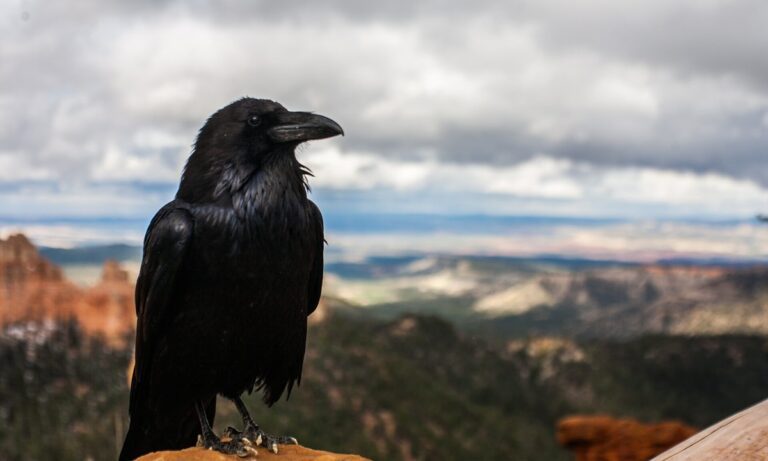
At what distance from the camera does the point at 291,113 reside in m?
6.40

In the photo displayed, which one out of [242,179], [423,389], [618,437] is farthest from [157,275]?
[423,389]

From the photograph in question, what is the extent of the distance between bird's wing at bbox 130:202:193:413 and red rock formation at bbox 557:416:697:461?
1302cm

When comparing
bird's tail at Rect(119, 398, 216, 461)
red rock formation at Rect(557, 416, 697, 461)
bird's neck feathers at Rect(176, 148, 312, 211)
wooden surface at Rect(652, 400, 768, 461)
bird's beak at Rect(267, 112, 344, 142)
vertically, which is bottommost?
red rock formation at Rect(557, 416, 697, 461)

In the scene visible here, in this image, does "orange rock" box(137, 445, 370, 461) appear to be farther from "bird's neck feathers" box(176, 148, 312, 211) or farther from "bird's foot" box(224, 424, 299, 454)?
"bird's neck feathers" box(176, 148, 312, 211)

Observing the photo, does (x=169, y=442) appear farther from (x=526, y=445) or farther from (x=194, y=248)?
(x=526, y=445)

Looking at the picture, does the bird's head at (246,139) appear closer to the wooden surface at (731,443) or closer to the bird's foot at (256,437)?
the bird's foot at (256,437)

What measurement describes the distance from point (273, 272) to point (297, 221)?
1.51 ft

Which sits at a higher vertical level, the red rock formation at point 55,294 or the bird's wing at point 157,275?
the bird's wing at point 157,275

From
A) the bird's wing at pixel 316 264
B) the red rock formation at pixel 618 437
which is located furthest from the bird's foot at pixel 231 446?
the red rock formation at pixel 618 437

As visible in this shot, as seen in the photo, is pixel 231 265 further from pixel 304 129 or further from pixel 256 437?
pixel 256 437

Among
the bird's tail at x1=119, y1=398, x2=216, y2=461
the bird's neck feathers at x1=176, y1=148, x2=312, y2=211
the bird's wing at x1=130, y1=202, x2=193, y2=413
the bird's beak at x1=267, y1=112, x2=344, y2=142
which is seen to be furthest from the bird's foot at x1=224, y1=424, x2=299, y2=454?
the bird's beak at x1=267, y1=112, x2=344, y2=142

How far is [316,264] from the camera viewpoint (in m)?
7.45

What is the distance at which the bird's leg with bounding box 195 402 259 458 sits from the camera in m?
6.67

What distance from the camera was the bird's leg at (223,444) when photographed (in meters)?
6.67
